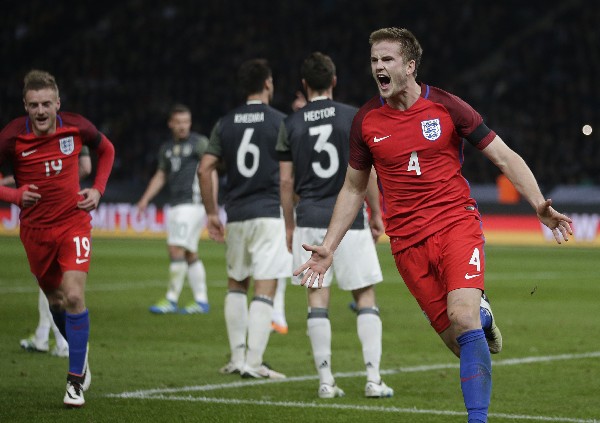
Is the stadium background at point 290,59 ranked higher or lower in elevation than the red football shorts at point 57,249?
higher

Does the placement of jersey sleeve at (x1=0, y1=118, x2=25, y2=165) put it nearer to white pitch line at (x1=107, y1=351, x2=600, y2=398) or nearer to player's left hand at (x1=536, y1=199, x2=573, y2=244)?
white pitch line at (x1=107, y1=351, x2=600, y2=398)

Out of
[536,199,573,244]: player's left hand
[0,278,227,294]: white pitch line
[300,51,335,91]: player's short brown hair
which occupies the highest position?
[300,51,335,91]: player's short brown hair

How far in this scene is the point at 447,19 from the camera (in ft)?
113

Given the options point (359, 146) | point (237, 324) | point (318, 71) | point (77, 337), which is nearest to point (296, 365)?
point (237, 324)

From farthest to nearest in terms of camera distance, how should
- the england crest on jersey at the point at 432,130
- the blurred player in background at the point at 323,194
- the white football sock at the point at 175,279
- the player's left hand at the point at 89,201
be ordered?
the white football sock at the point at 175,279
the blurred player in background at the point at 323,194
the player's left hand at the point at 89,201
the england crest on jersey at the point at 432,130

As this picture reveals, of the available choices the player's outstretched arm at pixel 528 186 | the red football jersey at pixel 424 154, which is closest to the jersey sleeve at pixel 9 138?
the red football jersey at pixel 424 154

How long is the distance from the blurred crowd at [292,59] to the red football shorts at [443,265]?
76.0 ft

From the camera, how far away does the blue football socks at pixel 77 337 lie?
7.83 metres

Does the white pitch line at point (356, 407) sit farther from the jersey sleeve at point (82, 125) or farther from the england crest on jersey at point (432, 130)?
the england crest on jersey at point (432, 130)

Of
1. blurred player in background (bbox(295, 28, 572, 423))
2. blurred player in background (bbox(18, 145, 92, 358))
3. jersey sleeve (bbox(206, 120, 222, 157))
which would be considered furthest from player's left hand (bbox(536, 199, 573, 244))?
blurred player in background (bbox(18, 145, 92, 358))

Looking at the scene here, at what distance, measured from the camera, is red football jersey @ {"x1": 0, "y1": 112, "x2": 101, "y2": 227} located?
8.11 metres

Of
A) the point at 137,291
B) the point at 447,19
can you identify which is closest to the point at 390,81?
the point at 137,291

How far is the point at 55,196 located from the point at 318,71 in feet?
6.70

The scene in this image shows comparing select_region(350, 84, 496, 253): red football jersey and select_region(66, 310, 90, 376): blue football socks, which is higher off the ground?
select_region(350, 84, 496, 253): red football jersey
